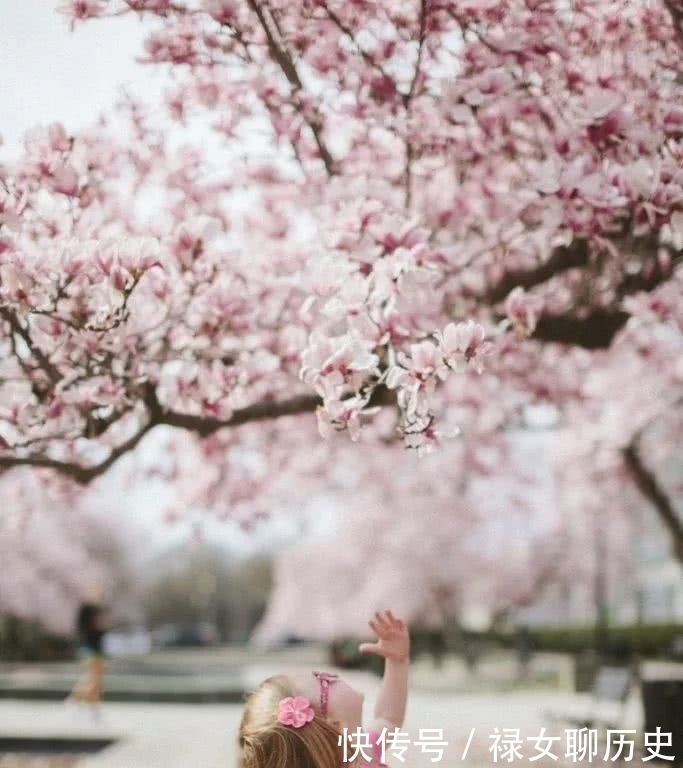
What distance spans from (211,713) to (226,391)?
37.3 ft

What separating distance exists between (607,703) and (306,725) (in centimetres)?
662

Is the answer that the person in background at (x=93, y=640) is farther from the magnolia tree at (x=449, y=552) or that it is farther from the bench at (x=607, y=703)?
the magnolia tree at (x=449, y=552)

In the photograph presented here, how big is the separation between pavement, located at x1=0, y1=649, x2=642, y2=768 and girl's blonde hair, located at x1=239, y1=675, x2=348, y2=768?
2.98 metres

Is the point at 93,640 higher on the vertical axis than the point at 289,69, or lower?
lower

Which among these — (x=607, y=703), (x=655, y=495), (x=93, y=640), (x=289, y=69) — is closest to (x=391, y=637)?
(x=289, y=69)

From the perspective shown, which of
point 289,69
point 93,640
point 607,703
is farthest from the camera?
point 93,640

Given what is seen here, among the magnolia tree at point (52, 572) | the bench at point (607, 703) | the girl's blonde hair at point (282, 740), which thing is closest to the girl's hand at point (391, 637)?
the girl's blonde hair at point (282, 740)

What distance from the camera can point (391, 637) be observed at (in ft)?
12.8

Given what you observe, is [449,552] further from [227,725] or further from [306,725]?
[306,725]

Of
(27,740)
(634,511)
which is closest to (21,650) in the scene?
(634,511)

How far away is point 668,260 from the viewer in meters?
6.08

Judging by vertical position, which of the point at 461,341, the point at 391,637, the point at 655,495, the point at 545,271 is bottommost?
the point at 391,637

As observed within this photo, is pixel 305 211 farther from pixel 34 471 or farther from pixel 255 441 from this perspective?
pixel 255 441

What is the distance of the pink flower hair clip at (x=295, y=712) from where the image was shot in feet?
11.4
